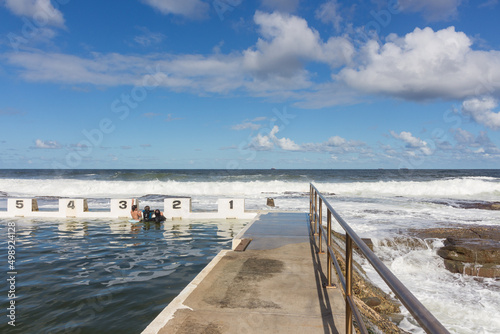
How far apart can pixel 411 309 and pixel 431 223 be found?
16284 mm

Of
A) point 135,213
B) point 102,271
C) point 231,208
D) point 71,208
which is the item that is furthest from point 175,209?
point 102,271

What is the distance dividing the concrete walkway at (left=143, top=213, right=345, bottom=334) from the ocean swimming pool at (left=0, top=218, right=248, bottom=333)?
0.95 metres

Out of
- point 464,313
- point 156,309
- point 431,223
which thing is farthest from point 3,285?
point 431,223

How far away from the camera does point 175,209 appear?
14.0 metres

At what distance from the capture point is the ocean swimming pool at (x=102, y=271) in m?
4.64

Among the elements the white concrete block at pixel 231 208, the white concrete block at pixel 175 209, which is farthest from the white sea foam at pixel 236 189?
the white concrete block at pixel 175 209

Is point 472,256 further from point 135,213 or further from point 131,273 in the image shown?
point 135,213

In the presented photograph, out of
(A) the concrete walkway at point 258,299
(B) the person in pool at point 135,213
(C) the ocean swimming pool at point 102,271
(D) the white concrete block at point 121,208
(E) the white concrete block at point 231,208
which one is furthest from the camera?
(D) the white concrete block at point 121,208

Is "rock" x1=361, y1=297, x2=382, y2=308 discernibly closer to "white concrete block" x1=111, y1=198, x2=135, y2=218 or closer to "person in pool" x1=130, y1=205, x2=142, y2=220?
"person in pool" x1=130, y1=205, x2=142, y2=220

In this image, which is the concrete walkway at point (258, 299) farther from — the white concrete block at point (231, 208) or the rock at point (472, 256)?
the white concrete block at point (231, 208)

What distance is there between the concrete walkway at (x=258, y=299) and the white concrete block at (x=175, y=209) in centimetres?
788

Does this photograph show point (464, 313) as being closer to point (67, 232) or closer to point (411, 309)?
point (411, 309)

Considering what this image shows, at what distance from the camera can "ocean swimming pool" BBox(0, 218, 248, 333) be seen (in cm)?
464

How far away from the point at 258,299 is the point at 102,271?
402cm
